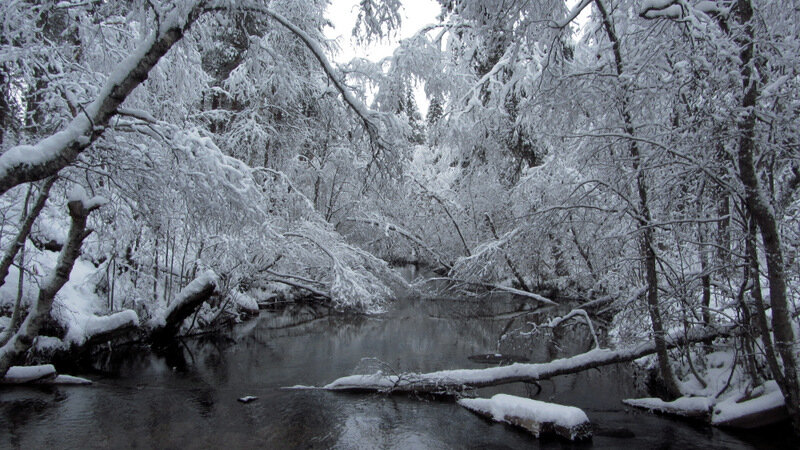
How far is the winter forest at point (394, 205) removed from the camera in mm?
5062

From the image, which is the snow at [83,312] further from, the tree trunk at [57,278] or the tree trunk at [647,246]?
the tree trunk at [647,246]

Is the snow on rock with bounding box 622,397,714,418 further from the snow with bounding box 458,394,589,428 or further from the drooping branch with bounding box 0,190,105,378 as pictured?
the drooping branch with bounding box 0,190,105,378

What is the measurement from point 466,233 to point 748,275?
1425cm

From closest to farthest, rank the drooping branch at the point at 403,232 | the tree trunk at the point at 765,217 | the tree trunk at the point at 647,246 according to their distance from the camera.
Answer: the tree trunk at the point at 765,217 < the tree trunk at the point at 647,246 < the drooping branch at the point at 403,232

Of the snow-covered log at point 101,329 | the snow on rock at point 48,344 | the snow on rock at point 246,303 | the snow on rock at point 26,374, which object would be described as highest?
the snow on rock at point 246,303

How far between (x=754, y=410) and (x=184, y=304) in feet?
36.0

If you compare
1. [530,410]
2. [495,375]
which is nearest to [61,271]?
[495,375]

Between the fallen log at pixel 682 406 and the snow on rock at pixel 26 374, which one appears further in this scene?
the snow on rock at pixel 26 374

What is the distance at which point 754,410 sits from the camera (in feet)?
20.1

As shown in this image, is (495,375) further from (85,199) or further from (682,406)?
(85,199)

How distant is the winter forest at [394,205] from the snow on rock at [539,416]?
0.04 metres

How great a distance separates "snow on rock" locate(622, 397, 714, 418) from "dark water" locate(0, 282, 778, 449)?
0.65ft

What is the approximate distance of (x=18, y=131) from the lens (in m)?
7.10

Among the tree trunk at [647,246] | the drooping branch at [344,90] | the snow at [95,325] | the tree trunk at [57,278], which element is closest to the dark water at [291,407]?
the snow at [95,325]
